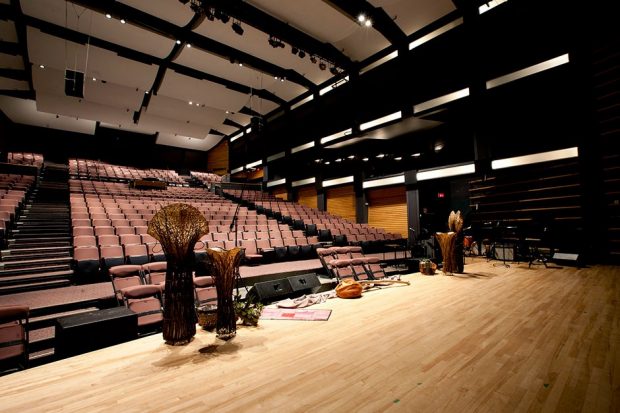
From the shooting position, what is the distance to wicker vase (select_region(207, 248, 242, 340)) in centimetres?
176

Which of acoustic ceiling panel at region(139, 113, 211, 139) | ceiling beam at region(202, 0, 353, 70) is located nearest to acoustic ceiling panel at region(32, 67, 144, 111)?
acoustic ceiling panel at region(139, 113, 211, 139)

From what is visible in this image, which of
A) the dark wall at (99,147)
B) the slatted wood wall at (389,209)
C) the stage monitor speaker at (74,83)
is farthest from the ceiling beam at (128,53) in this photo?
the dark wall at (99,147)

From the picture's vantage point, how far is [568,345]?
5.61 ft

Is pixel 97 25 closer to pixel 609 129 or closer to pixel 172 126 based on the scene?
pixel 172 126

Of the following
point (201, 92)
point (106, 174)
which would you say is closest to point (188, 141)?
point (106, 174)

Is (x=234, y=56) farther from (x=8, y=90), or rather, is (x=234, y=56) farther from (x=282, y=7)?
(x=8, y=90)

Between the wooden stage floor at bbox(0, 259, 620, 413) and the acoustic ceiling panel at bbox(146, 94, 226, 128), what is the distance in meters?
10.5

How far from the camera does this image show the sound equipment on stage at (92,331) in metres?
1.56

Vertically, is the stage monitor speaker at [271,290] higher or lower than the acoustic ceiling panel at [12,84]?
lower

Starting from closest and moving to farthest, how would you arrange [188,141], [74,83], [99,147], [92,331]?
[92,331]
[74,83]
[99,147]
[188,141]

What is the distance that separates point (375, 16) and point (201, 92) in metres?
5.95

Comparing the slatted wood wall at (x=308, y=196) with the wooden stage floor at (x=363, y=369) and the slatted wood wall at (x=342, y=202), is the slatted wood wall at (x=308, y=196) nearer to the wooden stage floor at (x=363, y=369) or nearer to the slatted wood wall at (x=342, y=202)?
the slatted wood wall at (x=342, y=202)

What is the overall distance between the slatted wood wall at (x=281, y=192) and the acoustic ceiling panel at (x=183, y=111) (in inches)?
145

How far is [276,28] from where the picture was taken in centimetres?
678
